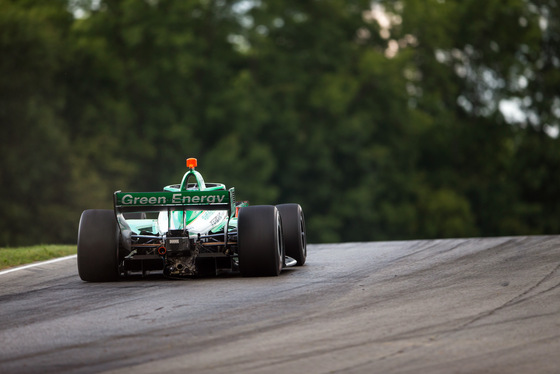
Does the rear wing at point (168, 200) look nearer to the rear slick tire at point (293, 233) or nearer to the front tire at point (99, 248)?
the front tire at point (99, 248)

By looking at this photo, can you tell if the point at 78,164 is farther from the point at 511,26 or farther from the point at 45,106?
the point at 511,26

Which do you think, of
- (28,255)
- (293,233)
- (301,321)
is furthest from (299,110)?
(301,321)

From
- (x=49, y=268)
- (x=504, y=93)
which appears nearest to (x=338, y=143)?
(x=504, y=93)

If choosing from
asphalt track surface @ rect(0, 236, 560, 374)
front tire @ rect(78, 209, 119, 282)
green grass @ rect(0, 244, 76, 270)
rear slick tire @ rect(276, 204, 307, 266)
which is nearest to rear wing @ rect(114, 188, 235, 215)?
front tire @ rect(78, 209, 119, 282)

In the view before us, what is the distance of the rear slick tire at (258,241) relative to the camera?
38.9 ft

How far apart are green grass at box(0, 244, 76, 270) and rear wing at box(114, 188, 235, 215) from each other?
12.0 feet

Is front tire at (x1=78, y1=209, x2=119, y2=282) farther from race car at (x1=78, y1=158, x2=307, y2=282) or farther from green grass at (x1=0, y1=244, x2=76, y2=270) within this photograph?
green grass at (x1=0, y1=244, x2=76, y2=270)

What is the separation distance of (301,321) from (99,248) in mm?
4359

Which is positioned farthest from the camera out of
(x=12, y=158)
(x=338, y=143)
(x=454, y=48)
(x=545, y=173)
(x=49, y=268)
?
(x=454, y=48)

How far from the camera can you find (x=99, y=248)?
39.9 ft

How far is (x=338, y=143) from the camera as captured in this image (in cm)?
4588

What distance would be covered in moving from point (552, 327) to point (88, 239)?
20.1 feet

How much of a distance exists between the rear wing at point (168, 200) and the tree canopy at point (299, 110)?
28.4 meters

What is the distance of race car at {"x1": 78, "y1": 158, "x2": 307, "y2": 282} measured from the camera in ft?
39.1
